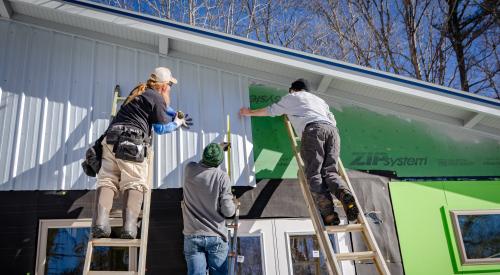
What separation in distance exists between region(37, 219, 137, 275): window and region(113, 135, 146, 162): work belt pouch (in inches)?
49.2

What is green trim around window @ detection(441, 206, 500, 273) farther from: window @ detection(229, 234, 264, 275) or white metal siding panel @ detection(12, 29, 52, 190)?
white metal siding panel @ detection(12, 29, 52, 190)

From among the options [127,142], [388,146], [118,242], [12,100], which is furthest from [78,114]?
[388,146]

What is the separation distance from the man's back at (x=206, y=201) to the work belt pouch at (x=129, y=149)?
0.65 metres

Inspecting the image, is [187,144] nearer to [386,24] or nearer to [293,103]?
[293,103]

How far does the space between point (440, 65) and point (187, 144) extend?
1288 cm

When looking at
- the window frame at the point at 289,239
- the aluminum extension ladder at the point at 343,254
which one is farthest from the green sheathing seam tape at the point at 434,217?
the aluminum extension ladder at the point at 343,254

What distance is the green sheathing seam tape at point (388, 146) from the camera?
5707 mm

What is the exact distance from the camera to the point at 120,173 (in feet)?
13.6

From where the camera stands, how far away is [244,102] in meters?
5.90

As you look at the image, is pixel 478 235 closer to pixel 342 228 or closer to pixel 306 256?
pixel 306 256

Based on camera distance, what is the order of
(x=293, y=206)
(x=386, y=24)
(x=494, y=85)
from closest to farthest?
(x=293, y=206), (x=494, y=85), (x=386, y=24)

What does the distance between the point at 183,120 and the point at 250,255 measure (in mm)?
1776

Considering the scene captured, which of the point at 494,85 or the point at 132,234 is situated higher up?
the point at 494,85

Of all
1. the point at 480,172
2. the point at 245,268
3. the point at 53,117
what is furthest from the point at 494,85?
the point at 53,117
